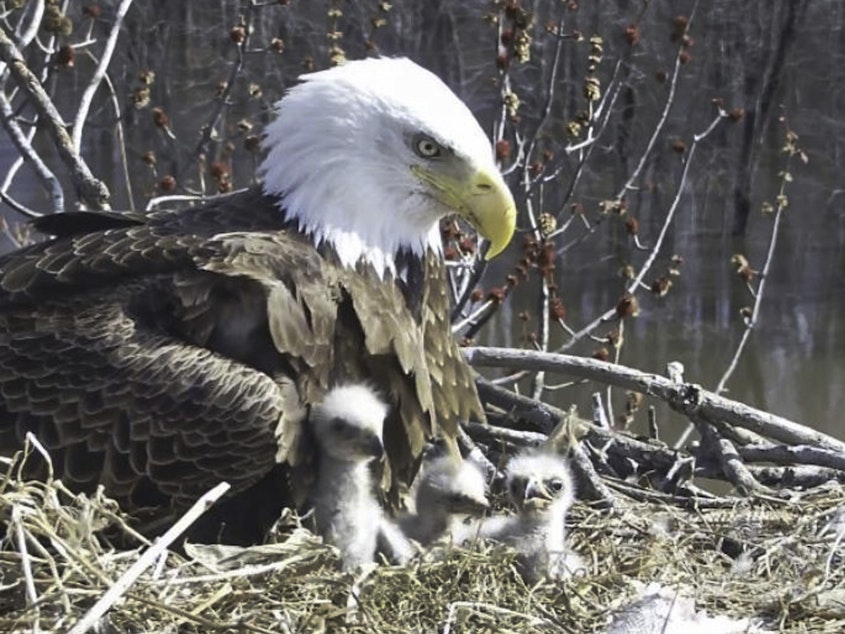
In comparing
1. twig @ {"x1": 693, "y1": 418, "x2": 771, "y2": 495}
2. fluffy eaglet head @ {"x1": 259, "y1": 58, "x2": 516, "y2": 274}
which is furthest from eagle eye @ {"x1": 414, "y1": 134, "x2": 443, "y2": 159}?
twig @ {"x1": 693, "y1": 418, "x2": 771, "y2": 495}

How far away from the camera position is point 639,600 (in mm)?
3139

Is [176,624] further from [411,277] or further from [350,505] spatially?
[411,277]

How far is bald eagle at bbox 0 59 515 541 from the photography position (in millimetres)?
3383

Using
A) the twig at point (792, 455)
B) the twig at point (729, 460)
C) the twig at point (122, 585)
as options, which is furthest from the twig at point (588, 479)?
the twig at point (122, 585)

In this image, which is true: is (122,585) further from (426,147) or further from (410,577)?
(426,147)

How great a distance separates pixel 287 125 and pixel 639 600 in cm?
155

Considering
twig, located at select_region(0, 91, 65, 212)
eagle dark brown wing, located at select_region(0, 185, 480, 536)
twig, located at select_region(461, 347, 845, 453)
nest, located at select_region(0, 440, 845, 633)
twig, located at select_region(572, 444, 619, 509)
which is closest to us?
nest, located at select_region(0, 440, 845, 633)

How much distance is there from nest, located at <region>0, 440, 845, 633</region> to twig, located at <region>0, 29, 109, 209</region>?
5.24ft

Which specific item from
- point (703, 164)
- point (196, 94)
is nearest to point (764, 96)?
point (703, 164)

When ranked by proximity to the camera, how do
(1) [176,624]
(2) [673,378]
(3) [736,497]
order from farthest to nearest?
(2) [673,378] < (3) [736,497] < (1) [176,624]

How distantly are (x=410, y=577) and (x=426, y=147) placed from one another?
109 centimetres

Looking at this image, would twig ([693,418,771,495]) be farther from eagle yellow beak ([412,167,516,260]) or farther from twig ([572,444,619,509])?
eagle yellow beak ([412,167,516,260])

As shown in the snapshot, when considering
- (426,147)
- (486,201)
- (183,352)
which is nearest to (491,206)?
(486,201)

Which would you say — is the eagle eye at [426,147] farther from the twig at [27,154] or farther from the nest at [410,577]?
the twig at [27,154]
